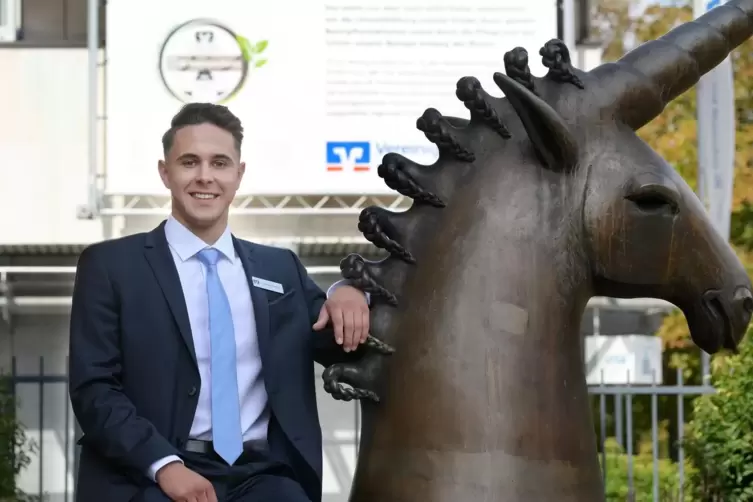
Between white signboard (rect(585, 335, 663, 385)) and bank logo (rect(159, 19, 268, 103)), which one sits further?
bank logo (rect(159, 19, 268, 103))

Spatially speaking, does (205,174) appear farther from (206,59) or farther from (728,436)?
(206,59)

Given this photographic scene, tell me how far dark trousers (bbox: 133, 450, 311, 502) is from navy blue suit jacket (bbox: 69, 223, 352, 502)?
6 centimetres

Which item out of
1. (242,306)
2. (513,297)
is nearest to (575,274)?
(513,297)

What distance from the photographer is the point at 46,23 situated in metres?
8.87

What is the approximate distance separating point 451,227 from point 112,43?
6891 millimetres

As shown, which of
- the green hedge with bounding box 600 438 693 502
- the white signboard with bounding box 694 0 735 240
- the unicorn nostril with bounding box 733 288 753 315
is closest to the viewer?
the unicorn nostril with bounding box 733 288 753 315

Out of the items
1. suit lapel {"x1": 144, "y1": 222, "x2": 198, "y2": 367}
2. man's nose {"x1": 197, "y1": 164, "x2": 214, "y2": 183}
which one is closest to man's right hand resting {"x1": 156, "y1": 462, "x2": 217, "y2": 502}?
suit lapel {"x1": 144, "y1": 222, "x2": 198, "y2": 367}

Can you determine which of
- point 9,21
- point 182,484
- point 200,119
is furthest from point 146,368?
point 9,21

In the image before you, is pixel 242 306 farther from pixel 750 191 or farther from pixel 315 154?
pixel 750 191

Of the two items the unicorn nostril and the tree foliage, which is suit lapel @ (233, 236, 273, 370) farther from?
the tree foliage

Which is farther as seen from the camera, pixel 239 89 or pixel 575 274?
pixel 239 89

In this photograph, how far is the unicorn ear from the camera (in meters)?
1.92

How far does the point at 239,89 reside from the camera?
329 inches

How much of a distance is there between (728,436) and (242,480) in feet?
15.8
